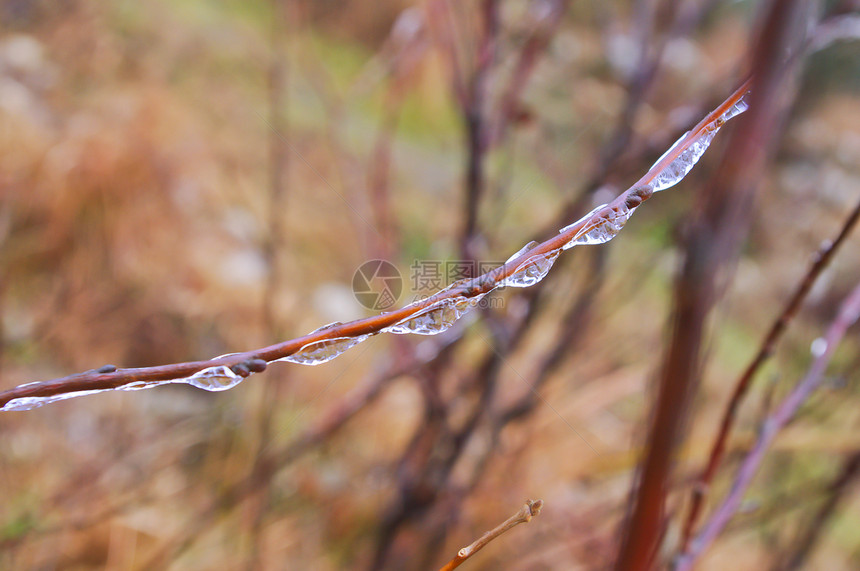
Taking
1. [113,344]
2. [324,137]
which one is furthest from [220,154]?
[113,344]

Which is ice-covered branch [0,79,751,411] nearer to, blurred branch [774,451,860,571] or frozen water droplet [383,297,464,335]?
frozen water droplet [383,297,464,335]

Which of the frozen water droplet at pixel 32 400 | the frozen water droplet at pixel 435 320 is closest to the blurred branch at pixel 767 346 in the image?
the frozen water droplet at pixel 435 320

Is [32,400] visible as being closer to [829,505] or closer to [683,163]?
[683,163]

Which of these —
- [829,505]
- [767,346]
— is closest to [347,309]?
[829,505]

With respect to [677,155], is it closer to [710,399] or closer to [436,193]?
[710,399]

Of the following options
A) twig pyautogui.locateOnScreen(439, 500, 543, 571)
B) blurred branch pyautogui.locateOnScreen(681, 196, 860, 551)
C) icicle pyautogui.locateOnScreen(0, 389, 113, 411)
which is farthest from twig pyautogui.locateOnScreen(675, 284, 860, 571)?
icicle pyautogui.locateOnScreen(0, 389, 113, 411)
